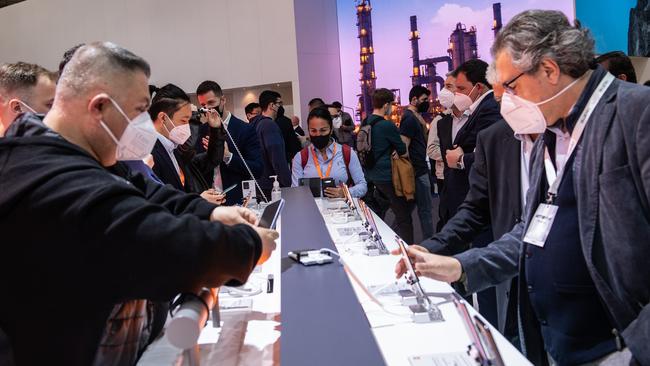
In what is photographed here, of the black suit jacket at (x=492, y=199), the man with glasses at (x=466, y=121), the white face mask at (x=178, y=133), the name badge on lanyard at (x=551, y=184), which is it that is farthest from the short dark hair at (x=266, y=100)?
the name badge on lanyard at (x=551, y=184)

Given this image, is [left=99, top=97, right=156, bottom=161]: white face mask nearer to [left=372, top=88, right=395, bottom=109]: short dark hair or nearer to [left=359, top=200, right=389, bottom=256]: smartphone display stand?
[left=359, top=200, right=389, bottom=256]: smartphone display stand

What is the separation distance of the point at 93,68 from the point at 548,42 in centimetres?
120

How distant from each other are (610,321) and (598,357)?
10 centimetres

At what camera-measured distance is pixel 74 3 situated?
1098 cm

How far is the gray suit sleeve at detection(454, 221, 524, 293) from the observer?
66.3 inches

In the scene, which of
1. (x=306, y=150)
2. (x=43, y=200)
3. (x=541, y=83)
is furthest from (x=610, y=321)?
(x=306, y=150)

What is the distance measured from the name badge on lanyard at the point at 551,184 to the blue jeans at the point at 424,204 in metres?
3.67

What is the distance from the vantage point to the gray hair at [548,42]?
1.44 metres

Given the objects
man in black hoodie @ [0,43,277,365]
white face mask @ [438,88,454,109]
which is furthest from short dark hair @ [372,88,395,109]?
man in black hoodie @ [0,43,277,365]

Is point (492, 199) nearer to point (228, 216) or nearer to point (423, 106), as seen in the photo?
point (228, 216)

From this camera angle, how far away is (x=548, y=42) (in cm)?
146

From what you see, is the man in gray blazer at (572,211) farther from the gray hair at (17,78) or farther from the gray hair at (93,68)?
the gray hair at (17,78)

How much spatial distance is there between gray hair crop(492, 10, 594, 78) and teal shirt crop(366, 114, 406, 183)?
11.0 ft

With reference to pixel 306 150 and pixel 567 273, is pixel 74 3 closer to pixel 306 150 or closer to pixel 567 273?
pixel 306 150
